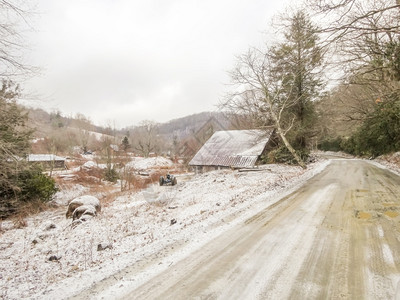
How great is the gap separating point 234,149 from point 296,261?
21052 mm

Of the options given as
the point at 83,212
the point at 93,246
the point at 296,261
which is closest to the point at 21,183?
the point at 83,212

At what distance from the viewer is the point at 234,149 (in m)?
24.3

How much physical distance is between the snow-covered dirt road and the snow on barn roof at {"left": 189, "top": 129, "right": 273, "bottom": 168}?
52.9 feet

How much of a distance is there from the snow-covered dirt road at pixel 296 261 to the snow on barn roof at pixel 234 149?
1613 cm

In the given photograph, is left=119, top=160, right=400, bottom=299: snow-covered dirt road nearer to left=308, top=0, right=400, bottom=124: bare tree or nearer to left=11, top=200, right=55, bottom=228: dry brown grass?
left=308, top=0, right=400, bottom=124: bare tree

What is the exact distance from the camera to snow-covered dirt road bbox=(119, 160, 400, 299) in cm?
276

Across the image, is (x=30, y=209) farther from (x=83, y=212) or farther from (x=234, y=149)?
(x=234, y=149)

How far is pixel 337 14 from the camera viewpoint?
6.03m

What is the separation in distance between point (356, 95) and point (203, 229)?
20887 millimetres

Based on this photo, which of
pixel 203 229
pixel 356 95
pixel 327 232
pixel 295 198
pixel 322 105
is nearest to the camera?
Result: pixel 327 232

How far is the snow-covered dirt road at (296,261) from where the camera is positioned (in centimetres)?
276

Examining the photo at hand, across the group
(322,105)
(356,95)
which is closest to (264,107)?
(322,105)

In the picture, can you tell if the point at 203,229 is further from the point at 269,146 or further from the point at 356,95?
the point at 356,95

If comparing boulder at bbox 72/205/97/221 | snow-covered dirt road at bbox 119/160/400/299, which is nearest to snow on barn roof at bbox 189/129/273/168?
boulder at bbox 72/205/97/221
